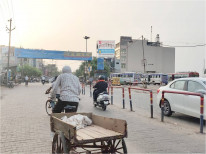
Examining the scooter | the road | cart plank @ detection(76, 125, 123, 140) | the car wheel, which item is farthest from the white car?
cart plank @ detection(76, 125, 123, 140)

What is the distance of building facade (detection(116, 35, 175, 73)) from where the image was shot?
253 ft

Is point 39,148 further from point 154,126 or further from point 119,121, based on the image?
point 154,126

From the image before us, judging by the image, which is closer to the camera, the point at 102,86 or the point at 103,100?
the point at 103,100

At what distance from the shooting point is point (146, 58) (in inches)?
3051

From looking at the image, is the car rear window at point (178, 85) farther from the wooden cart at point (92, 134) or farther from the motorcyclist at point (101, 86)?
the wooden cart at point (92, 134)

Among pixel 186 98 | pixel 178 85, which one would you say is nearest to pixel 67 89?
pixel 186 98

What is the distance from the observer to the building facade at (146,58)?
77188 millimetres

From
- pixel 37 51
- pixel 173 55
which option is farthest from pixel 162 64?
pixel 37 51

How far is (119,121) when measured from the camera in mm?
3480

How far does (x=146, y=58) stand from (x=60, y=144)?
2980 inches

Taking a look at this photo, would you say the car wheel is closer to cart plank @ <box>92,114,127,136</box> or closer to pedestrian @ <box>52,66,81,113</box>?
pedestrian @ <box>52,66,81,113</box>

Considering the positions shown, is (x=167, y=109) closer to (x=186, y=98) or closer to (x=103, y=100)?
(x=186, y=98)

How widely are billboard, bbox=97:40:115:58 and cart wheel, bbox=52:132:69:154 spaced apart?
143 feet

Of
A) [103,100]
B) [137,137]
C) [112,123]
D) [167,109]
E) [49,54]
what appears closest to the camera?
[112,123]
